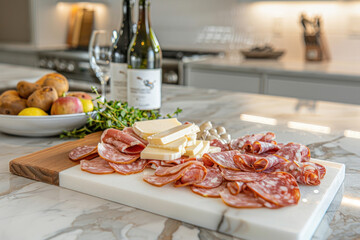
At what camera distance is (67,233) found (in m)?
0.60

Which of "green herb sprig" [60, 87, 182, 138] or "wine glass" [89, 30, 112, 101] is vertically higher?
"wine glass" [89, 30, 112, 101]

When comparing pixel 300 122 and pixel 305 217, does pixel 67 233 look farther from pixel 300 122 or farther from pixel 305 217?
pixel 300 122

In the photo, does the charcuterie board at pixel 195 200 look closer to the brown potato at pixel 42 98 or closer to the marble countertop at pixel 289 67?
the brown potato at pixel 42 98

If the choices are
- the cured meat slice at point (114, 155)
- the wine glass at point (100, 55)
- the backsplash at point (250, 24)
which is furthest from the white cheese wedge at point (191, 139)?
the backsplash at point (250, 24)

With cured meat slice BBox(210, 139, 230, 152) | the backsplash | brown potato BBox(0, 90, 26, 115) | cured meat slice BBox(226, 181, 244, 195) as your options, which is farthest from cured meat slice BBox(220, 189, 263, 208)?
the backsplash

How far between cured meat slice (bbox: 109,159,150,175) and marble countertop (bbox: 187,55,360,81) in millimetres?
1993

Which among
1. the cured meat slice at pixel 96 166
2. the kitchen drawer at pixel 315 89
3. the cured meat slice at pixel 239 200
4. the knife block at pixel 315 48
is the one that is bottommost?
the kitchen drawer at pixel 315 89

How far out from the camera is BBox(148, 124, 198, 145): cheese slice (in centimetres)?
78

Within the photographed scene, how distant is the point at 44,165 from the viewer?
32.1 inches

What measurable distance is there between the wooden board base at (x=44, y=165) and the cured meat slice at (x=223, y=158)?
0.93 ft

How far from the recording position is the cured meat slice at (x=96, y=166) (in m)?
0.77

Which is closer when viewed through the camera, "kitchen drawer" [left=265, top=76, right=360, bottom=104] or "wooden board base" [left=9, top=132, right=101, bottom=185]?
"wooden board base" [left=9, top=132, right=101, bottom=185]

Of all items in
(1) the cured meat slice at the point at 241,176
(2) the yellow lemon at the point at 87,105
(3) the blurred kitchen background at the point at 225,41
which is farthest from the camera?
(3) the blurred kitchen background at the point at 225,41

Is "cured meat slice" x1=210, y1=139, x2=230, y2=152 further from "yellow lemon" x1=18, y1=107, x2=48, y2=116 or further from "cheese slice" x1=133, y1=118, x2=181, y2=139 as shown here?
"yellow lemon" x1=18, y1=107, x2=48, y2=116
